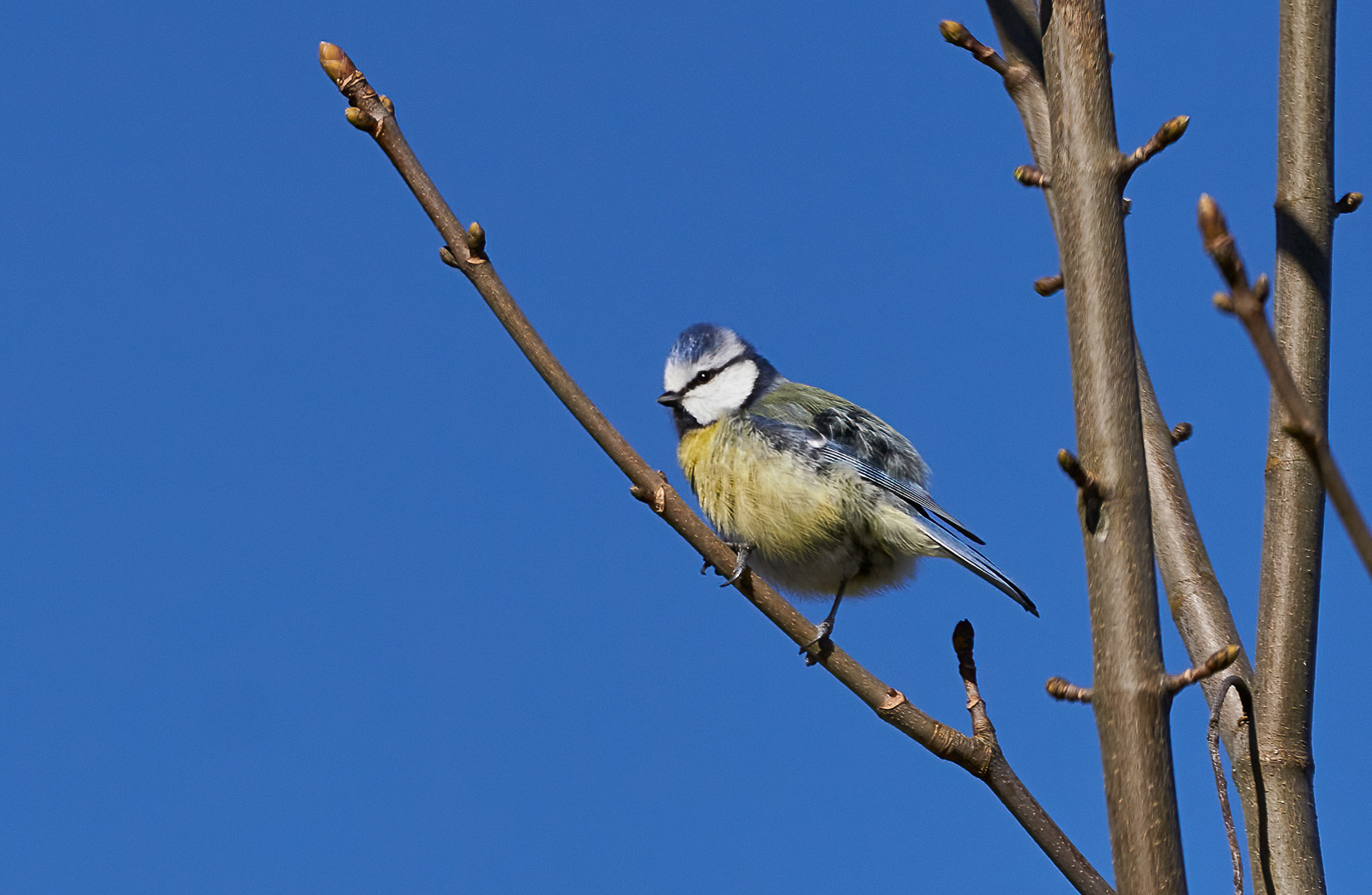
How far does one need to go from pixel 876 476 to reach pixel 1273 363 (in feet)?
10.9

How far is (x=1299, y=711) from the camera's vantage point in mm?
2666

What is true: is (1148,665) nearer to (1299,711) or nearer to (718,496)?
(1299,711)

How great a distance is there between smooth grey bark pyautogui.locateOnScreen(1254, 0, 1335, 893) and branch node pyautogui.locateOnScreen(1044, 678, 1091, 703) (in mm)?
592

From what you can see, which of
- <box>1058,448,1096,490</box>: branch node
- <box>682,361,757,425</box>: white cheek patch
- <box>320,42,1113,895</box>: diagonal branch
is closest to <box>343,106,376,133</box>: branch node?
<box>320,42,1113,895</box>: diagonal branch

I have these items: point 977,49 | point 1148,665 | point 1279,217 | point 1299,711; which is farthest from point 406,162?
point 1299,711

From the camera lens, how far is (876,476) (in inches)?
175

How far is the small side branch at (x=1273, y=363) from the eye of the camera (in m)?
1.08

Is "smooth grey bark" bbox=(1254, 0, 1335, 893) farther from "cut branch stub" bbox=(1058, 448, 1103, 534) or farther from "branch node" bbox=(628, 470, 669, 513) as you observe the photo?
"branch node" bbox=(628, 470, 669, 513)

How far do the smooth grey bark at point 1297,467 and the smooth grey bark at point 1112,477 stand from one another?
0.59m

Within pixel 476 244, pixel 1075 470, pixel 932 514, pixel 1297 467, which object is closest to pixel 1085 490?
pixel 1075 470

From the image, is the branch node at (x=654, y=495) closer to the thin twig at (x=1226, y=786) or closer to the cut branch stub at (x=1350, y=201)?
the thin twig at (x=1226, y=786)

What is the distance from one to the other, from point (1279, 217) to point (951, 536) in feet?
5.23

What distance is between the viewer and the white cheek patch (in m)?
4.84

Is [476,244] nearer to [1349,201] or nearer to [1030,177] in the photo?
[1030,177]
